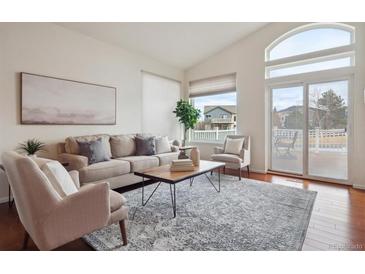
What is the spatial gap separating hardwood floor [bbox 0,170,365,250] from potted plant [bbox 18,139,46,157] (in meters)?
0.76

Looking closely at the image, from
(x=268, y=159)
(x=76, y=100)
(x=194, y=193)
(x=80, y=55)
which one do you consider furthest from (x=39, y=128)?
(x=268, y=159)

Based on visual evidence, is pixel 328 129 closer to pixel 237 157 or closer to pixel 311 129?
pixel 311 129

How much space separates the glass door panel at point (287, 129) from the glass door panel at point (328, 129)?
0.18 meters

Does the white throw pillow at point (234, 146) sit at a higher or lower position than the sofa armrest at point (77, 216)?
higher

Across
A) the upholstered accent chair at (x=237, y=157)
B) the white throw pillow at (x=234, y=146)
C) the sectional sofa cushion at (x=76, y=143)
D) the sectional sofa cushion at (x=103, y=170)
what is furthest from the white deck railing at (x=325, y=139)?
the sectional sofa cushion at (x=76, y=143)

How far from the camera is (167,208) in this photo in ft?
8.62

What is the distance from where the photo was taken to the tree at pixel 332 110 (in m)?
3.73

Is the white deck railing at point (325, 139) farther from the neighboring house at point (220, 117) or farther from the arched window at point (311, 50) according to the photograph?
the neighboring house at point (220, 117)

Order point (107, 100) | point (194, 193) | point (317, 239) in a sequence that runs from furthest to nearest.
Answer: point (107, 100), point (194, 193), point (317, 239)

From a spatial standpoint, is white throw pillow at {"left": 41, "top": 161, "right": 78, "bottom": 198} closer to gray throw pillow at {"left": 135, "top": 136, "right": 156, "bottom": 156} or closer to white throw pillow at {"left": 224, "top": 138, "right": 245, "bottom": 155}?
gray throw pillow at {"left": 135, "top": 136, "right": 156, "bottom": 156}

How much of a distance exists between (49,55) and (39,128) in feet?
3.83

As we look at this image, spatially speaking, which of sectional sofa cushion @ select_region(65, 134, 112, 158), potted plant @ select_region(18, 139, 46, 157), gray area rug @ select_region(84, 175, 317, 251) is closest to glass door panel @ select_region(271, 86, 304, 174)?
gray area rug @ select_region(84, 175, 317, 251)

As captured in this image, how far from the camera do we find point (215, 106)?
5500 millimetres

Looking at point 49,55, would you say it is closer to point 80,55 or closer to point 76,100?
point 80,55
